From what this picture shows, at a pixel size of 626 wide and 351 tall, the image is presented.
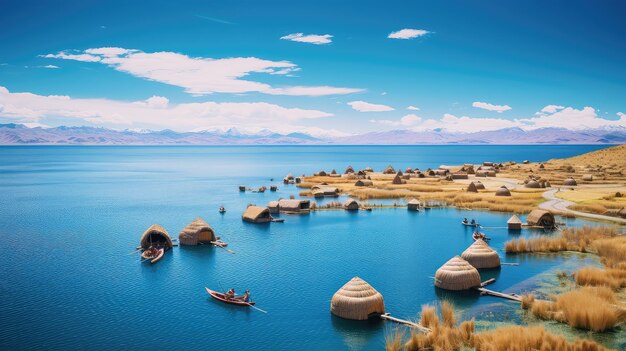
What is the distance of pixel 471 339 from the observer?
21828 mm

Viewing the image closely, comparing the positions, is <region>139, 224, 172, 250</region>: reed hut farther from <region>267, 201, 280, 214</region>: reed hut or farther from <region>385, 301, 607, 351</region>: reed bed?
<region>385, 301, 607, 351</region>: reed bed

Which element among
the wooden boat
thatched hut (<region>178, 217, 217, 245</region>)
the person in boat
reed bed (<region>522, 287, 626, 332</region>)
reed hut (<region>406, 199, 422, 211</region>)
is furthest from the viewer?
reed hut (<region>406, 199, 422, 211</region>)

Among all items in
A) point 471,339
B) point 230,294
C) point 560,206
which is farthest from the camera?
point 560,206

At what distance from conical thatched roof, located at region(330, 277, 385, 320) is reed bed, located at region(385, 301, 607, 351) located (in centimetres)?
208

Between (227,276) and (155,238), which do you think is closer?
(227,276)

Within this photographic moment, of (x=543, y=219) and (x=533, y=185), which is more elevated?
(x=533, y=185)

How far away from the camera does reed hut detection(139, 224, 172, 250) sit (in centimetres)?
4231

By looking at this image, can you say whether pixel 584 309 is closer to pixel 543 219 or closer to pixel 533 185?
pixel 543 219

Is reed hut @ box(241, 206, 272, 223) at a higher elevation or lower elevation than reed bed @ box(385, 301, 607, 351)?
higher

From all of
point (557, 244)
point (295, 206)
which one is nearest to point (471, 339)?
point (557, 244)

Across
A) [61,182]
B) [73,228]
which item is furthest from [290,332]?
[61,182]

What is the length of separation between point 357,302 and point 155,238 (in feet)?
76.7

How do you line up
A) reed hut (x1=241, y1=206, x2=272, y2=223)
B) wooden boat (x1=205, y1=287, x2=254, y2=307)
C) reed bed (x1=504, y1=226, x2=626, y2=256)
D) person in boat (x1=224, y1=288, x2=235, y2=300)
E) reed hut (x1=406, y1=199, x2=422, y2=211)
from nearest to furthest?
wooden boat (x1=205, y1=287, x2=254, y2=307) → person in boat (x1=224, y1=288, x2=235, y2=300) → reed bed (x1=504, y1=226, x2=626, y2=256) → reed hut (x1=241, y1=206, x2=272, y2=223) → reed hut (x1=406, y1=199, x2=422, y2=211)

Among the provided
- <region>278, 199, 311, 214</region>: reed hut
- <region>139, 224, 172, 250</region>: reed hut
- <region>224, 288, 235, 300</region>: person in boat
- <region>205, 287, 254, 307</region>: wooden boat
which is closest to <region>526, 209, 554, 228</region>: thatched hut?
<region>278, 199, 311, 214</region>: reed hut
